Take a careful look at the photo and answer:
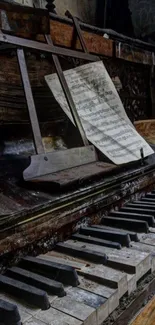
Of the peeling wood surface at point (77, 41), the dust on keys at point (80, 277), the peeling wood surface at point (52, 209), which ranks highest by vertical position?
the peeling wood surface at point (77, 41)

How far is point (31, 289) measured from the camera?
3.06 ft

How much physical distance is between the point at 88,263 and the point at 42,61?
4.96 feet

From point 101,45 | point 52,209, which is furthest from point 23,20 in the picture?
point 52,209

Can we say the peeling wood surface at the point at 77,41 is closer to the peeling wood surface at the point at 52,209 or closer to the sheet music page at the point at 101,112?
the sheet music page at the point at 101,112

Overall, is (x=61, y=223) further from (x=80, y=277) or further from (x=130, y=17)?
(x=130, y=17)

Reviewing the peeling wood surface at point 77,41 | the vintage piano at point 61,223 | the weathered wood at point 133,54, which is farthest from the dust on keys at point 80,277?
the weathered wood at point 133,54

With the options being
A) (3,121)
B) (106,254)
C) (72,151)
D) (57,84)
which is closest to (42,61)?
(57,84)

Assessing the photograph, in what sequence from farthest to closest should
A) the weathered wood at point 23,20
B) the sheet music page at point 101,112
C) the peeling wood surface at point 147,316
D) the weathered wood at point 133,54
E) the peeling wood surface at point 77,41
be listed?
1. the weathered wood at point 133,54
2. the peeling wood surface at point 77,41
3. the sheet music page at point 101,112
4. the weathered wood at point 23,20
5. the peeling wood surface at point 147,316

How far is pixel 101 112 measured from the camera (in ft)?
6.81

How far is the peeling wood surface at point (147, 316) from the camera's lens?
1.03 meters

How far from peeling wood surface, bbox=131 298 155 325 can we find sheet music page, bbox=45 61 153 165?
2.74 feet

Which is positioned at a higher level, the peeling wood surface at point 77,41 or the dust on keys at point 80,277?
the peeling wood surface at point 77,41

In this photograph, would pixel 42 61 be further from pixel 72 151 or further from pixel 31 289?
pixel 31 289

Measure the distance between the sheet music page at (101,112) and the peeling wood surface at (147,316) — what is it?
2.74 ft
